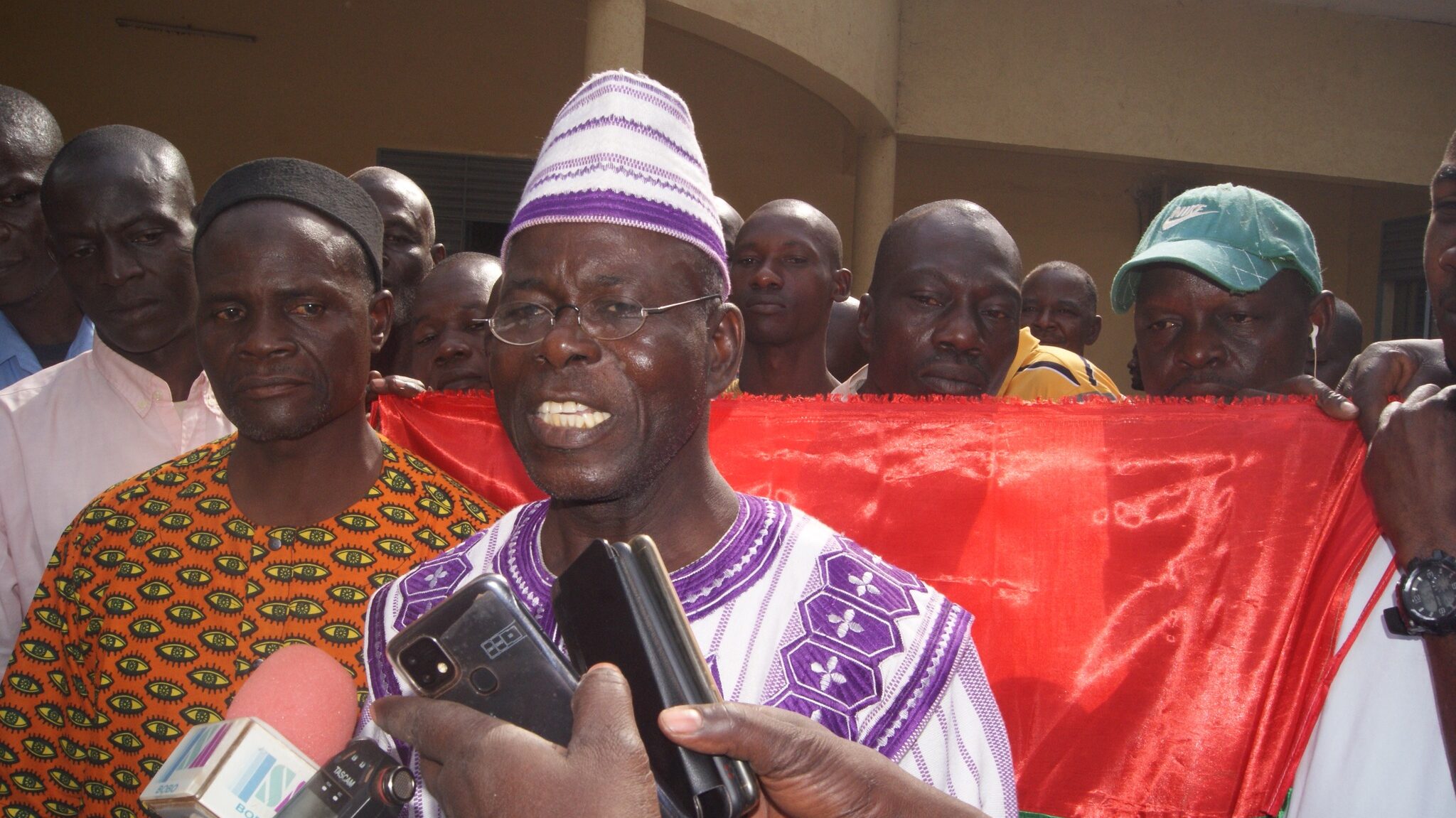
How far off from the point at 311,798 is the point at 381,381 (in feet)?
6.03

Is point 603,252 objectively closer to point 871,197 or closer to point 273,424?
point 273,424

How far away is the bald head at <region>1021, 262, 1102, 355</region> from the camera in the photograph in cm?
580

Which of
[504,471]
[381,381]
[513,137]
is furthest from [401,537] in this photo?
[513,137]

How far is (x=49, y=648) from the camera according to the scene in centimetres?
225

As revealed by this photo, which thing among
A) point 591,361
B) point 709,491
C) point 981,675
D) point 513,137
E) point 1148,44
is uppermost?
point 1148,44

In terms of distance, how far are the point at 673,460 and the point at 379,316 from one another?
1.12 metres

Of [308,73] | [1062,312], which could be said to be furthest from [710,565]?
[308,73]

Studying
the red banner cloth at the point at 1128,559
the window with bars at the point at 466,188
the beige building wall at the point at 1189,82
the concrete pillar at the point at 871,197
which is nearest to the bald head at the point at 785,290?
the red banner cloth at the point at 1128,559

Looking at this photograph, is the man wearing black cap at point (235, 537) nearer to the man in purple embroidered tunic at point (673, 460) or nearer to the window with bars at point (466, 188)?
the man in purple embroidered tunic at point (673, 460)

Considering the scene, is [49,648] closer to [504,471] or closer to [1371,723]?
[504,471]

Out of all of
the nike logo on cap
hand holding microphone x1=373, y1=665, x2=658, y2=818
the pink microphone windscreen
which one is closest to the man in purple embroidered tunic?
the pink microphone windscreen

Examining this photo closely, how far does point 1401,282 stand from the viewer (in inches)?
484

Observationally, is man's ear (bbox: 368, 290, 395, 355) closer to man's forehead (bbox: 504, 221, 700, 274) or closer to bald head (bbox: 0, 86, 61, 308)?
man's forehead (bbox: 504, 221, 700, 274)

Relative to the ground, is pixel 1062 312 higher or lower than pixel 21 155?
lower
